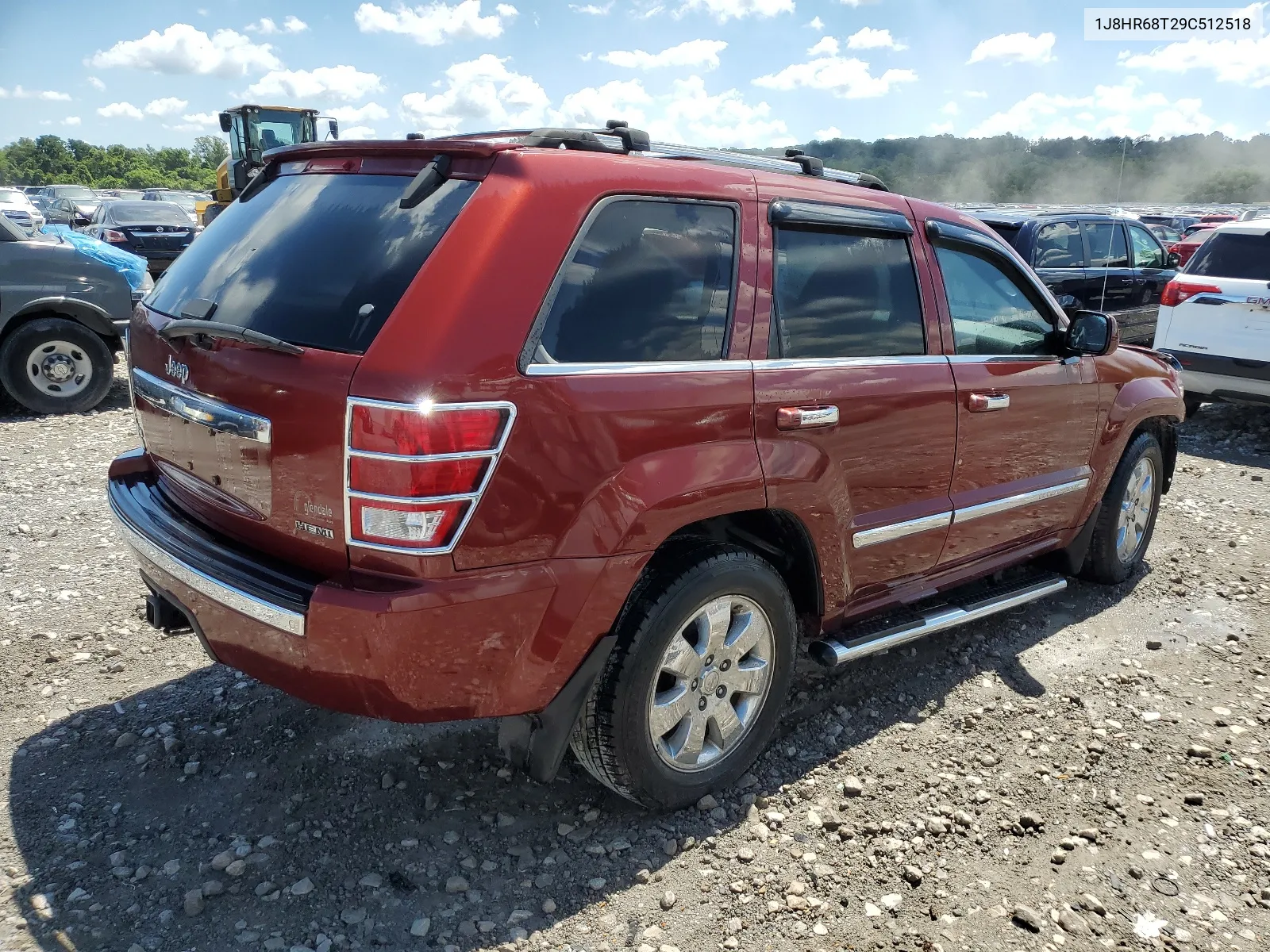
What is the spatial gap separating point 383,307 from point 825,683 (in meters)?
2.41

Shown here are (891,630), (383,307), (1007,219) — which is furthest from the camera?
(1007,219)

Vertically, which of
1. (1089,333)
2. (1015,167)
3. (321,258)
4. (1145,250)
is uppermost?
(1015,167)

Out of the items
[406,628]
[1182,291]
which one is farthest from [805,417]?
[1182,291]

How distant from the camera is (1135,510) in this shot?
4.89 m

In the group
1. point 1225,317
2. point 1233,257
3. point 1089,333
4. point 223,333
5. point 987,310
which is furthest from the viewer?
point 1233,257

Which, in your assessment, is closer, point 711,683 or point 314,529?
point 314,529

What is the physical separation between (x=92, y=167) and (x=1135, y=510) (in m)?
108

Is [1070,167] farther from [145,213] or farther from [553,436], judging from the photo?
[553,436]

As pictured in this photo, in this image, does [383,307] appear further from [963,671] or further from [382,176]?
[963,671]

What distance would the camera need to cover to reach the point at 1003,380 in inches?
145

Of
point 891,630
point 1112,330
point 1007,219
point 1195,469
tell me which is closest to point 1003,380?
point 1112,330

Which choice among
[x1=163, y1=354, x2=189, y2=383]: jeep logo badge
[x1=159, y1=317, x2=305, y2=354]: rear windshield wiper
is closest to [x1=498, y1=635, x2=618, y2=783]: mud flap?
[x1=159, y1=317, x2=305, y2=354]: rear windshield wiper

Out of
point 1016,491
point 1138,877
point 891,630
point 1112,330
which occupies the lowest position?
point 1138,877

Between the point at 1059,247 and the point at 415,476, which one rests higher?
the point at 1059,247
